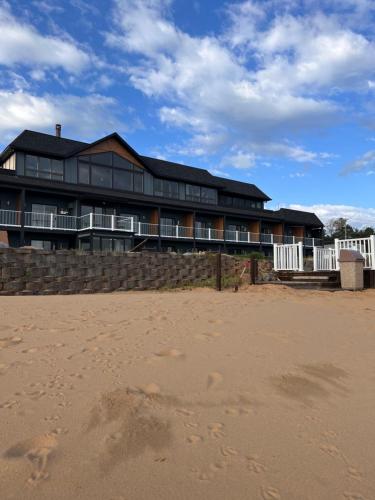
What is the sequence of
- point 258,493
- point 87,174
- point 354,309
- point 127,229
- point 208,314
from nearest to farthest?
point 258,493
point 208,314
point 354,309
point 127,229
point 87,174

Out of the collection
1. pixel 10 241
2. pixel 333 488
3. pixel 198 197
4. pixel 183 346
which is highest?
pixel 198 197

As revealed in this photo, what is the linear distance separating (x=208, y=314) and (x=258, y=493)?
4951 mm

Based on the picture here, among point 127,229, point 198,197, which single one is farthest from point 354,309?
point 198,197

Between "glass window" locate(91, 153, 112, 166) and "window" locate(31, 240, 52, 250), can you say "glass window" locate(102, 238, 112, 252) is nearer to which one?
"window" locate(31, 240, 52, 250)

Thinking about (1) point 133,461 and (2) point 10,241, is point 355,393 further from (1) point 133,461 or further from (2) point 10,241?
(2) point 10,241

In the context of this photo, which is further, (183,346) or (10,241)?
(10,241)

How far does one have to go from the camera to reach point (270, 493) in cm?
235

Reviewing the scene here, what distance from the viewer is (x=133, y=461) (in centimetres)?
259

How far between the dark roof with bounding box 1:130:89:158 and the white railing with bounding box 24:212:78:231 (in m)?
4.17

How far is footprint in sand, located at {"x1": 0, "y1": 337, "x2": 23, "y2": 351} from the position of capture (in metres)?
4.66

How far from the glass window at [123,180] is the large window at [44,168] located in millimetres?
3985

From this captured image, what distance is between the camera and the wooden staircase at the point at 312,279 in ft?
47.8

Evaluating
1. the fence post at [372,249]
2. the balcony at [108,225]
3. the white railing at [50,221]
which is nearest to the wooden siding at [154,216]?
the balcony at [108,225]

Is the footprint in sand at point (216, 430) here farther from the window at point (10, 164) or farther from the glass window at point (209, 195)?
A: the glass window at point (209, 195)
